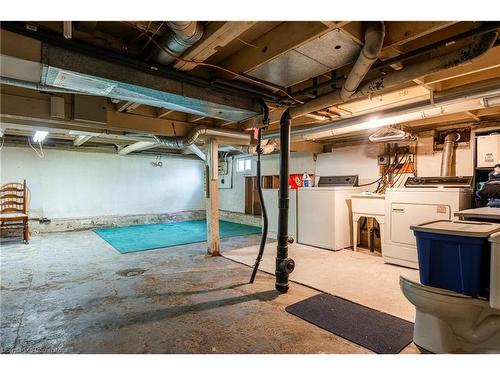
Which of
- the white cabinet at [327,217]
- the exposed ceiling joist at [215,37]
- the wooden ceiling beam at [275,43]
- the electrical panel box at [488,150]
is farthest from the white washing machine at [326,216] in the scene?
the exposed ceiling joist at [215,37]

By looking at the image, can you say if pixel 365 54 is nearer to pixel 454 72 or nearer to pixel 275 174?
pixel 454 72

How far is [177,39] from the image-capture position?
1573mm

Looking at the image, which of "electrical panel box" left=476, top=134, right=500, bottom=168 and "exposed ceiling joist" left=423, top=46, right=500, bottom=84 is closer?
"exposed ceiling joist" left=423, top=46, right=500, bottom=84

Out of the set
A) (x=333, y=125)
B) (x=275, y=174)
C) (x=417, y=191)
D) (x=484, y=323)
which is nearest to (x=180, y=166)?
(x=275, y=174)

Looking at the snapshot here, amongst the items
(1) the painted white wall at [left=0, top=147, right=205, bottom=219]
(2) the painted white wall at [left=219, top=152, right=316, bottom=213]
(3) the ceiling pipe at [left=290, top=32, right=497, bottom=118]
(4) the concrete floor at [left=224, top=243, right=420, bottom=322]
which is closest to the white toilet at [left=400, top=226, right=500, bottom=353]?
(4) the concrete floor at [left=224, top=243, right=420, bottom=322]

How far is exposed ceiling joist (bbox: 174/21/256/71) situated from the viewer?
1431 mm

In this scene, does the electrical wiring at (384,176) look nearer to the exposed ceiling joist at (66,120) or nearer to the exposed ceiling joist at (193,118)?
the exposed ceiling joist at (193,118)

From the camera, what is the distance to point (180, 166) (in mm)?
7969

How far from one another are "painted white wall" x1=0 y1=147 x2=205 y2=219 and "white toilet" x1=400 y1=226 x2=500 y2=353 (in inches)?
272

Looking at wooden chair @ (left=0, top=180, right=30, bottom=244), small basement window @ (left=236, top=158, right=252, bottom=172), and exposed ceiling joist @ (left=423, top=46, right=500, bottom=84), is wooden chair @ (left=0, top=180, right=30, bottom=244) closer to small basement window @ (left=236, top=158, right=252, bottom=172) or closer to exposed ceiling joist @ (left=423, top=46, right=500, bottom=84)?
small basement window @ (left=236, top=158, right=252, bottom=172)

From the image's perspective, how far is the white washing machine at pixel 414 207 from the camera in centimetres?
317

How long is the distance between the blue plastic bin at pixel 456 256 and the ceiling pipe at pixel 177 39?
1887mm

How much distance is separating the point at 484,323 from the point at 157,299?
2.52 metres

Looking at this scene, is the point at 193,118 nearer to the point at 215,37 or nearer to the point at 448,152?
the point at 215,37
